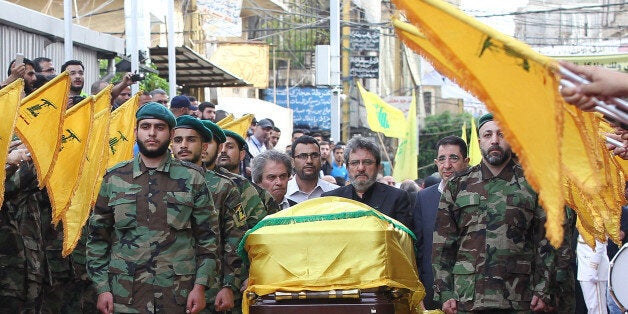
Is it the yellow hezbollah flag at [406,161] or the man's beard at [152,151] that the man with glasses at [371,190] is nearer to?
the man's beard at [152,151]

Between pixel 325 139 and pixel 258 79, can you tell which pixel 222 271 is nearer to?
pixel 325 139

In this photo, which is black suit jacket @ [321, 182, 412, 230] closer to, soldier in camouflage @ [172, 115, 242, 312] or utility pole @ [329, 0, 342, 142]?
soldier in camouflage @ [172, 115, 242, 312]

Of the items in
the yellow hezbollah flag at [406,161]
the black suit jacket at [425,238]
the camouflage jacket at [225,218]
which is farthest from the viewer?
the yellow hezbollah flag at [406,161]

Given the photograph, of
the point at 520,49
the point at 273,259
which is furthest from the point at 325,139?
the point at 520,49

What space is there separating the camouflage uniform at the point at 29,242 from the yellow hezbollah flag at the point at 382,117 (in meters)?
13.6

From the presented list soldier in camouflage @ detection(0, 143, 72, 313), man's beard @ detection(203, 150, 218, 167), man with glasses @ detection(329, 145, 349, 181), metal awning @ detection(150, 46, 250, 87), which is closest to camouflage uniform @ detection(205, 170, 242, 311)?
man's beard @ detection(203, 150, 218, 167)

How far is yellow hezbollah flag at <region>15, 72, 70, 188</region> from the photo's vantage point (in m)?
8.40

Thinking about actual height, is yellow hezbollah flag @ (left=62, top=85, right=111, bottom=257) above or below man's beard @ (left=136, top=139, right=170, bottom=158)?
below

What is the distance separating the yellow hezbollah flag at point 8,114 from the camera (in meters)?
7.88

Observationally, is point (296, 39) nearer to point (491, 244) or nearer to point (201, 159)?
point (201, 159)

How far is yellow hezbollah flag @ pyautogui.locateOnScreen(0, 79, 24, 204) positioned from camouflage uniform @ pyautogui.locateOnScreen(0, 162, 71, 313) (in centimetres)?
54

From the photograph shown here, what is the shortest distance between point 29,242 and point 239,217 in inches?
63.2

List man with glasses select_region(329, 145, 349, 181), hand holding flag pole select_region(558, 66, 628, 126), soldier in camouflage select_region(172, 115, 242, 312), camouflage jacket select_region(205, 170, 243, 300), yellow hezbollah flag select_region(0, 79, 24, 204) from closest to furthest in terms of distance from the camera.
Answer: hand holding flag pole select_region(558, 66, 628, 126), yellow hezbollah flag select_region(0, 79, 24, 204), camouflage jacket select_region(205, 170, 243, 300), soldier in camouflage select_region(172, 115, 242, 312), man with glasses select_region(329, 145, 349, 181)

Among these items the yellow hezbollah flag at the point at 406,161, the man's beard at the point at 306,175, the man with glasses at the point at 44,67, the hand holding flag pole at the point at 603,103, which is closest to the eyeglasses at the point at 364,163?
the man's beard at the point at 306,175
